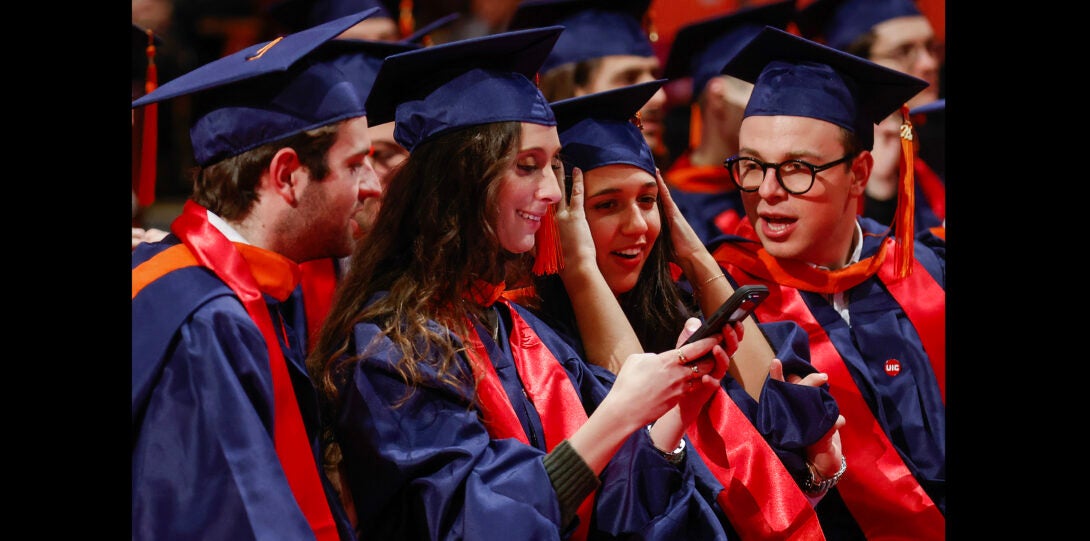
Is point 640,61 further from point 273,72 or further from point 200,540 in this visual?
point 200,540

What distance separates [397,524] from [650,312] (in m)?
0.91

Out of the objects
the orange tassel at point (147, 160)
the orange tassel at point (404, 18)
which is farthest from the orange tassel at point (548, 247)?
the orange tassel at point (404, 18)

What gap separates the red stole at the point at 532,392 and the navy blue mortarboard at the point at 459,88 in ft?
1.39

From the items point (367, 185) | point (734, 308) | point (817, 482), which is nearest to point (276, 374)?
point (367, 185)

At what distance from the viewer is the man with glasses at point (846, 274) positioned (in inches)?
108

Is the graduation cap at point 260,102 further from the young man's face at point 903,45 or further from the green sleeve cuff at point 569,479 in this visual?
the young man's face at point 903,45

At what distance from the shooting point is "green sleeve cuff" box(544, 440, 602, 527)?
205cm

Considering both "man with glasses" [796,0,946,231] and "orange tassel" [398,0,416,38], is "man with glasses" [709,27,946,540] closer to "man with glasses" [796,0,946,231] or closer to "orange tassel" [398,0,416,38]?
"man with glasses" [796,0,946,231]

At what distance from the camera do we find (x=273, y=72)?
2082mm

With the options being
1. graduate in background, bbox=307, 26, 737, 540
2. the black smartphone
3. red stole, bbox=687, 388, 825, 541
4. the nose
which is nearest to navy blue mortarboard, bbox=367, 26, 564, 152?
graduate in background, bbox=307, 26, 737, 540

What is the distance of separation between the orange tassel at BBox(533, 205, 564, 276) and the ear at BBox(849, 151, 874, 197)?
0.86 meters

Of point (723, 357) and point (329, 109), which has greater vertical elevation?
point (329, 109)

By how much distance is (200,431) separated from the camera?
1.84m
